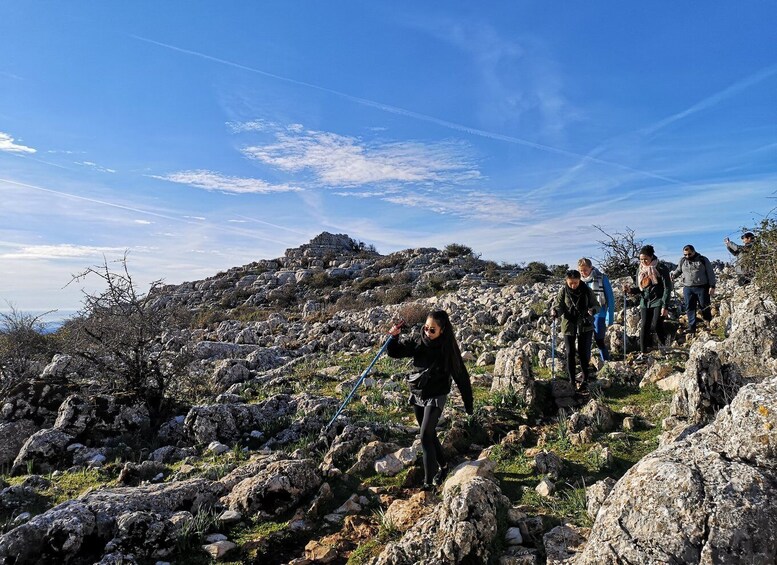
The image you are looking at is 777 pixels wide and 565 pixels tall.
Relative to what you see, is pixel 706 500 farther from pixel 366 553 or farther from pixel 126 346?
pixel 126 346

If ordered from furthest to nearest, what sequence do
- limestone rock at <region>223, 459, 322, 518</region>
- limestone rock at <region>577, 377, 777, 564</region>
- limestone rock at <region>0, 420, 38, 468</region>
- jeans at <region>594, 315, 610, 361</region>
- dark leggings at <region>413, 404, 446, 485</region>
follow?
jeans at <region>594, 315, 610, 361</region>, limestone rock at <region>0, 420, 38, 468</region>, dark leggings at <region>413, 404, 446, 485</region>, limestone rock at <region>223, 459, 322, 518</region>, limestone rock at <region>577, 377, 777, 564</region>

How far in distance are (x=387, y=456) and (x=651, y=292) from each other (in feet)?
21.5

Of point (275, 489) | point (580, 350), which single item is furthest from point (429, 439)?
point (580, 350)

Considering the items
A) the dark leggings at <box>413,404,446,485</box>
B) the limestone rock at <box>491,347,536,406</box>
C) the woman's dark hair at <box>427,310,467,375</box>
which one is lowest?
the dark leggings at <box>413,404,446,485</box>

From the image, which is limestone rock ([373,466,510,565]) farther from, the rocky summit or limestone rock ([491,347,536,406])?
limestone rock ([491,347,536,406])

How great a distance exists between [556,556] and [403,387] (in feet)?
20.8

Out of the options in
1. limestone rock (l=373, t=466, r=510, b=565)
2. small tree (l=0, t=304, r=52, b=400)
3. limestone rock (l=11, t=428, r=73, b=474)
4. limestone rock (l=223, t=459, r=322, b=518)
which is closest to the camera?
limestone rock (l=373, t=466, r=510, b=565)

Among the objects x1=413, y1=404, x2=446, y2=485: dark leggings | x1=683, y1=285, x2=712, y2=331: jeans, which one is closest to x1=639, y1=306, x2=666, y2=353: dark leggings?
x1=683, y1=285, x2=712, y2=331: jeans

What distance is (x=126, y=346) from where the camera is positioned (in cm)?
938

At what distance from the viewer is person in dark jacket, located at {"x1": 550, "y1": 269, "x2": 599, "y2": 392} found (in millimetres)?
8180

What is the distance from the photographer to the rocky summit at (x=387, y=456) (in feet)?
9.71

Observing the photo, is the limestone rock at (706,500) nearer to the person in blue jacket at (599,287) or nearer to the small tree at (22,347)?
the person in blue jacket at (599,287)

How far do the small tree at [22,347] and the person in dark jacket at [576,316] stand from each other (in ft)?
45.7

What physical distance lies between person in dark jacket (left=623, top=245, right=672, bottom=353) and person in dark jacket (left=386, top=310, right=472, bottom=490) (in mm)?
5793
